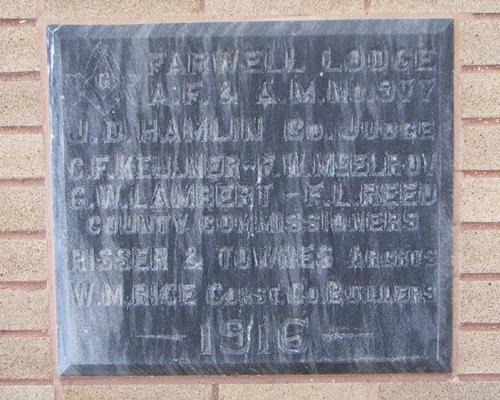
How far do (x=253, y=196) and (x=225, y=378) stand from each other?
2.33 ft

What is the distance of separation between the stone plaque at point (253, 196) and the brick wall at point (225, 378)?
2.1 inches

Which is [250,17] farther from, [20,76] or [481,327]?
Answer: [481,327]

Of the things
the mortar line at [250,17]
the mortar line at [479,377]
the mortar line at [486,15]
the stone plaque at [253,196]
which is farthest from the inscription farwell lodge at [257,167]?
the mortar line at [479,377]

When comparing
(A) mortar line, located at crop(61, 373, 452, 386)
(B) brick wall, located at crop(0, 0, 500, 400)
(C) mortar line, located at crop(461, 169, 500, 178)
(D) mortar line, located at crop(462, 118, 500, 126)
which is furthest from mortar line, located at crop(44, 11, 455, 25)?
(A) mortar line, located at crop(61, 373, 452, 386)

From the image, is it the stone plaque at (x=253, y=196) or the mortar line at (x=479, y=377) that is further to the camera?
the mortar line at (x=479, y=377)

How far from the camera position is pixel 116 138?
237 cm

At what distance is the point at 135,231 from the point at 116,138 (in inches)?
13.8

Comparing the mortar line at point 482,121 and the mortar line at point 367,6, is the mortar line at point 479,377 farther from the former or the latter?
the mortar line at point 367,6

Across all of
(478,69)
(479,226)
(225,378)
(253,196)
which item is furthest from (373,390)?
(478,69)

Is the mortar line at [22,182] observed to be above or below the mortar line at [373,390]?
above

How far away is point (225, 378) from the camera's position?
8.09 ft

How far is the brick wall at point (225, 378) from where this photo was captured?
2.37 meters

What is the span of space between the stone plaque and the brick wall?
5 centimetres

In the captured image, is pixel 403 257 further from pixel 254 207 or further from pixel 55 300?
pixel 55 300
